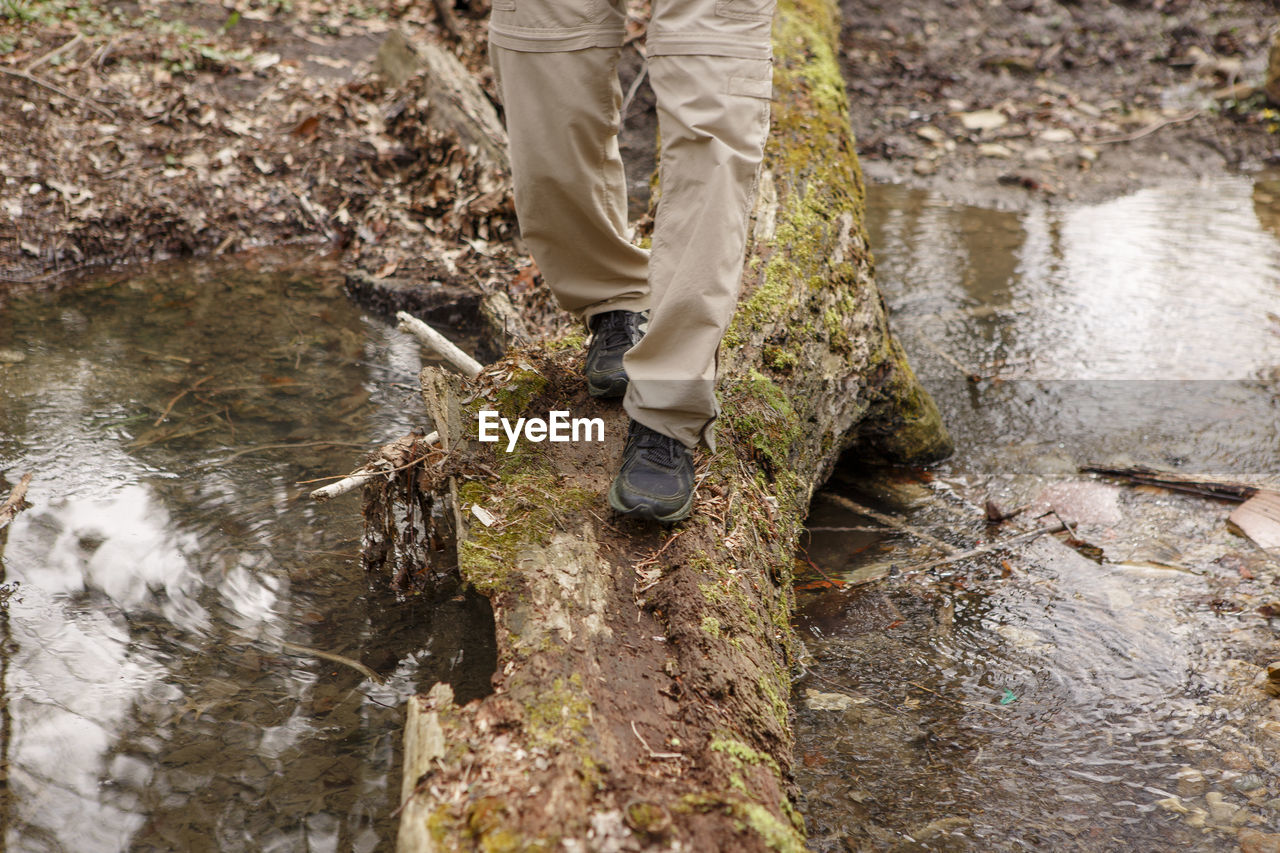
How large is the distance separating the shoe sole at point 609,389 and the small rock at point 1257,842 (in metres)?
1.98

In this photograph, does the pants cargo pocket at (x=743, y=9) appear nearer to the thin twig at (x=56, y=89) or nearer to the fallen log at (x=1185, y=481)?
the fallen log at (x=1185, y=481)

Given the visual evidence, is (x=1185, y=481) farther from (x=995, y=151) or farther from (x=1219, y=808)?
(x=995, y=151)

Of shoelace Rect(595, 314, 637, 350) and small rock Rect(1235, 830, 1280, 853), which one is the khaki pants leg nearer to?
shoelace Rect(595, 314, 637, 350)

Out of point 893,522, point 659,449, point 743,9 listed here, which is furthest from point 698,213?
point 893,522

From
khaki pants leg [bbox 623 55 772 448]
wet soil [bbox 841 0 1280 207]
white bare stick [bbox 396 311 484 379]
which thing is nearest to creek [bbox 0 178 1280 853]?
white bare stick [bbox 396 311 484 379]

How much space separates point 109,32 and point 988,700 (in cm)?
812

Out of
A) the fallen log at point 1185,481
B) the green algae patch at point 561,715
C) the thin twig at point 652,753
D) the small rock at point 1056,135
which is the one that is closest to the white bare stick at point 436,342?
the green algae patch at point 561,715

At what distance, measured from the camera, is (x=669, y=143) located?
7.50 feet

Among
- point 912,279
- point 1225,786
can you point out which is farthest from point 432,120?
point 1225,786

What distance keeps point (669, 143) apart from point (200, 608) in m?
2.01

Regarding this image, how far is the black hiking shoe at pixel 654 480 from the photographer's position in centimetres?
240

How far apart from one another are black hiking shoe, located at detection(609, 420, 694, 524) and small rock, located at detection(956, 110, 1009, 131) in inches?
286

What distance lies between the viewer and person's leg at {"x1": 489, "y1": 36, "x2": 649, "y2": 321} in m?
2.51

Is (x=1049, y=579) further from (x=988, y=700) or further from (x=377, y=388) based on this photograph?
(x=377, y=388)
